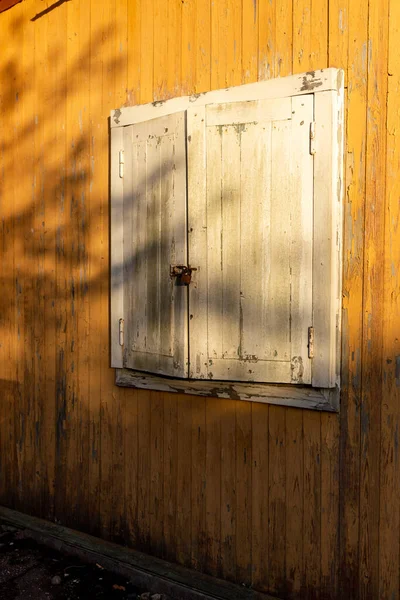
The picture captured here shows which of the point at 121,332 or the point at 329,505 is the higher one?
the point at 121,332

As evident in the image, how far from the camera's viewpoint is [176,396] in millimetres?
4254

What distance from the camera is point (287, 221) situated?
3.63 meters

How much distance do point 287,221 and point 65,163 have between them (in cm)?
194

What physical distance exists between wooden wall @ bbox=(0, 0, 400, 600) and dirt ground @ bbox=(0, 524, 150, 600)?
26cm

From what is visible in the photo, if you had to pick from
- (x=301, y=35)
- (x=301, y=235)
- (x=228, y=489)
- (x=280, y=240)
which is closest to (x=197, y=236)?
(x=280, y=240)

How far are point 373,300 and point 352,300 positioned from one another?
4.4 inches

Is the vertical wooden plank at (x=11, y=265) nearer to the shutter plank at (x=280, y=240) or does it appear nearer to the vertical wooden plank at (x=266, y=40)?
the vertical wooden plank at (x=266, y=40)

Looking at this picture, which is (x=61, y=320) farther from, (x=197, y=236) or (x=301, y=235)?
(x=301, y=235)

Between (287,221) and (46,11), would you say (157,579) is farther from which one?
(46,11)

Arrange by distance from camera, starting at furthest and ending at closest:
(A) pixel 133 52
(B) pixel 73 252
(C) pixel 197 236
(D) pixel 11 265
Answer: (D) pixel 11 265 → (B) pixel 73 252 → (A) pixel 133 52 → (C) pixel 197 236

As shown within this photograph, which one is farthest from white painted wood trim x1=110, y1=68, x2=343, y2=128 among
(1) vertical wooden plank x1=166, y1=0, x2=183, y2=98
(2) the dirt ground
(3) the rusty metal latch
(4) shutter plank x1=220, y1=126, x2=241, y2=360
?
(2) the dirt ground

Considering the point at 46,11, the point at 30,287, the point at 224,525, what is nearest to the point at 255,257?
the point at 224,525

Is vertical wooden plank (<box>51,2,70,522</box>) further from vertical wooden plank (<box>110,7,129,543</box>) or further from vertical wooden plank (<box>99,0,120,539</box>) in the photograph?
vertical wooden plank (<box>110,7,129,543</box>)

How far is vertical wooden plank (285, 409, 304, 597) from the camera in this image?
370 cm
